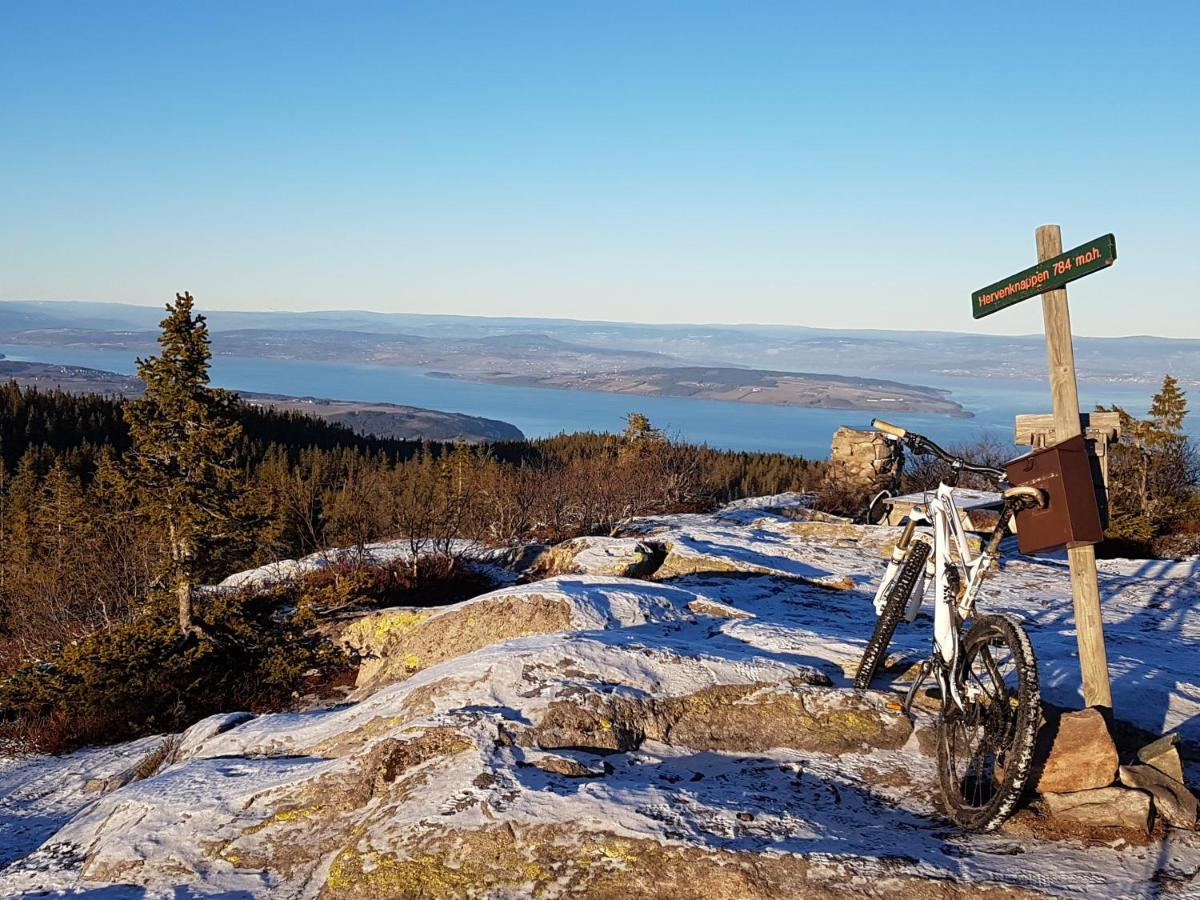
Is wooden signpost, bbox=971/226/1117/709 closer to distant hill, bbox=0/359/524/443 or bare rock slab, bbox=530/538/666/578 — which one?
bare rock slab, bbox=530/538/666/578

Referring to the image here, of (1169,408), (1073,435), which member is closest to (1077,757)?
(1073,435)

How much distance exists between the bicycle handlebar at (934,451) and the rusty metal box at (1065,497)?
254 mm

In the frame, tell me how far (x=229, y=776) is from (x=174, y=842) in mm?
682

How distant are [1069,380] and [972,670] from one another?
6.06 ft

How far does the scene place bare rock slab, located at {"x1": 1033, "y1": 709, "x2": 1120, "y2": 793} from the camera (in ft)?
13.5

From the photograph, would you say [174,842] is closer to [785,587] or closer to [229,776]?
[229,776]

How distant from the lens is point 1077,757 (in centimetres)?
418

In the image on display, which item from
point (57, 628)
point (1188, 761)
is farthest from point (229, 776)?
point (57, 628)

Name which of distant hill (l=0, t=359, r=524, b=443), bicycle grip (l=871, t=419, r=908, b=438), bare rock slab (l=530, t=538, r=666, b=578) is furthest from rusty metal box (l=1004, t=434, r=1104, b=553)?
distant hill (l=0, t=359, r=524, b=443)

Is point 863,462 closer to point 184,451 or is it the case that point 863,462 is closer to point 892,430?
point 184,451

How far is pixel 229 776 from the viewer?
5102 mm

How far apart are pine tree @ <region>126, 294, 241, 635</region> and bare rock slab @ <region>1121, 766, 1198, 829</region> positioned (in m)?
11.9

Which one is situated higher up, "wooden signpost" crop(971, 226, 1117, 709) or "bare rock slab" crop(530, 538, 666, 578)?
"wooden signpost" crop(971, 226, 1117, 709)

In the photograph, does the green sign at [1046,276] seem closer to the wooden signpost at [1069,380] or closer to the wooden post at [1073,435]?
the wooden signpost at [1069,380]
